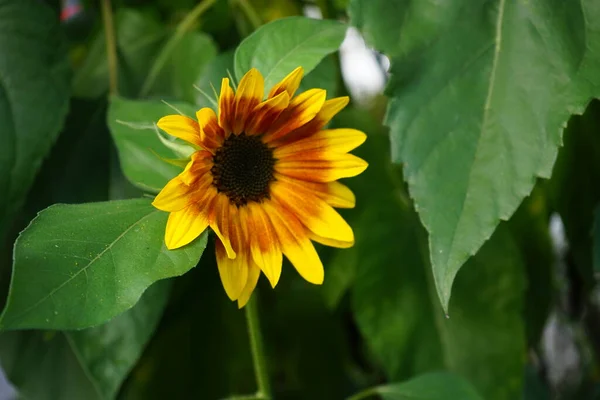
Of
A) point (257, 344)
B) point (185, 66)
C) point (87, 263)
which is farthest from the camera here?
point (185, 66)

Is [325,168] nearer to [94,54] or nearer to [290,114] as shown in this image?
[290,114]

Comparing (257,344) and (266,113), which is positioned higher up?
(266,113)

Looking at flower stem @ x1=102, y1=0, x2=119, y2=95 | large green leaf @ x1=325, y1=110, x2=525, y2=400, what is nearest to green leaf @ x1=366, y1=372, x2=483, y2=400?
large green leaf @ x1=325, y1=110, x2=525, y2=400

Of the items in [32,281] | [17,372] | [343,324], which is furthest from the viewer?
[343,324]

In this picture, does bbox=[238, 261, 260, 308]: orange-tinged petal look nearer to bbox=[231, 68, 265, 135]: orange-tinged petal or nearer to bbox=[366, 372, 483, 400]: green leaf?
bbox=[231, 68, 265, 135]: orange-tinged petal

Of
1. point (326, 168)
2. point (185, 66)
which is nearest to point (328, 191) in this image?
point (326, 168)

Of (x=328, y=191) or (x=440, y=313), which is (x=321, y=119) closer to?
(x=328, y=191)

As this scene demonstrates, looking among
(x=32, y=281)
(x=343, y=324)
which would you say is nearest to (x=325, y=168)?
(x=32, y=281)
